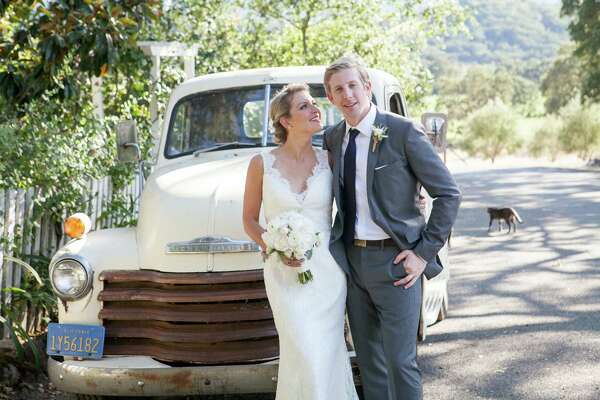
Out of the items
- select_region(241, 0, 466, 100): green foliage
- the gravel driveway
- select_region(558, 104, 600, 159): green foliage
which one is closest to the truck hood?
the gravel driveway

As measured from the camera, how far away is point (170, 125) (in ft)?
22.5

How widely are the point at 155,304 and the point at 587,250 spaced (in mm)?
8591

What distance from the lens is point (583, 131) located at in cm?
4272

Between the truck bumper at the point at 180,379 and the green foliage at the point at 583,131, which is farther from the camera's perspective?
the green foliage at the point at 583,131

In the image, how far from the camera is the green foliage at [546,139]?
48531 mm

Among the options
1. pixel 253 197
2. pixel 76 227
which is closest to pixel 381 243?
pixel 253 197

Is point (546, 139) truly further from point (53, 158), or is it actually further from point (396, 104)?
point (53, 158)

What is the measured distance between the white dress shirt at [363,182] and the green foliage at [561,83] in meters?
60.8

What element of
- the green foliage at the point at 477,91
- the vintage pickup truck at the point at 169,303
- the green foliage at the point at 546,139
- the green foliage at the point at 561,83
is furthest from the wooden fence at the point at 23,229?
the green foliage at the point at 477,91

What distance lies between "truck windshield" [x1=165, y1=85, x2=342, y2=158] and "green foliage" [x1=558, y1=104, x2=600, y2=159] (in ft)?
124

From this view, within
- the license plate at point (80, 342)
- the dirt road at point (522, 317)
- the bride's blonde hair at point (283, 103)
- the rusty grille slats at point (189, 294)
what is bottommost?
the dirt road at point (522, 317)

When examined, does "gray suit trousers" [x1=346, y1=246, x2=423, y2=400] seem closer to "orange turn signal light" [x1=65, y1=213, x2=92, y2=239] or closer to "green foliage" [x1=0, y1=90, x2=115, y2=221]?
"orange turn signal light" [x1=65, y1=213, x2=92, y2=239]

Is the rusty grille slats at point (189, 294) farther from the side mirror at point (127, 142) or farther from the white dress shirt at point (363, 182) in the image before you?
the side mirror at point (127, 142)

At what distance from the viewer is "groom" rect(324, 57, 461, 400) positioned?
4.14 meters
